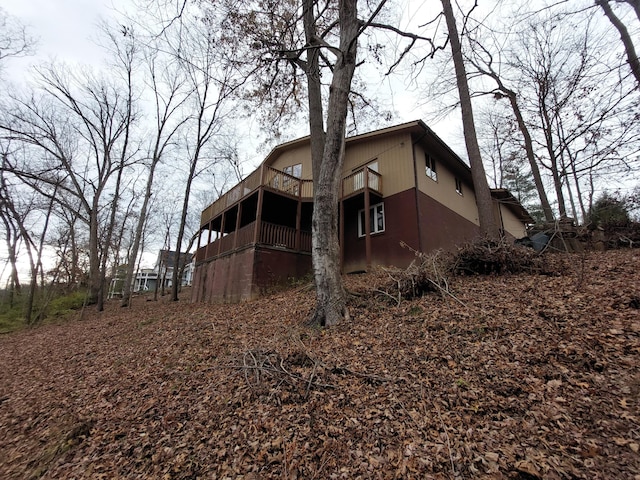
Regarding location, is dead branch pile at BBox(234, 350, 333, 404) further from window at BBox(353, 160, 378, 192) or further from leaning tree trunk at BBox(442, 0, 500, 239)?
window at BBox(353, 160, 378, 192)

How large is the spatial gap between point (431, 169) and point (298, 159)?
7342 millimetres

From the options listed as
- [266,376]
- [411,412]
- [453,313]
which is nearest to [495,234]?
[453,313]

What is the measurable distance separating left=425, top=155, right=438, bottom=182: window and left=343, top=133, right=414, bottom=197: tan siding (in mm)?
1276

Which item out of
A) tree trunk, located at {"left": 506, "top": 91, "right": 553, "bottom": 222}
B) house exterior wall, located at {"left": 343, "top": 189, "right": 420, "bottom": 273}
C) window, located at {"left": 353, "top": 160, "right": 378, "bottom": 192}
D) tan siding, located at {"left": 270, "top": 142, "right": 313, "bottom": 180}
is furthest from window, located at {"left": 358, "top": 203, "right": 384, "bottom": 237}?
tree trunk, located at {"left": 506, "top": 91, "right": 553, "bottom": 222}

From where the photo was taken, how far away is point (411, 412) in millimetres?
2715

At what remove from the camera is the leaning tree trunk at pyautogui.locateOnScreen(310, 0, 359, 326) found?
5387 millimetres

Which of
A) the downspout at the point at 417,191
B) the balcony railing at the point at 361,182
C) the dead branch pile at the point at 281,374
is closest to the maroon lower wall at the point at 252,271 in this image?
the balcony railing at the point at 361,182

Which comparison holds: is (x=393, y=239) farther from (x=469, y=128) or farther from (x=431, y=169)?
(x=469, y=128)

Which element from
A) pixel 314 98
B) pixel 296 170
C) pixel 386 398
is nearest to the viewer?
pixel 386 398

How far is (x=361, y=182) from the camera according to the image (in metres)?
12.2

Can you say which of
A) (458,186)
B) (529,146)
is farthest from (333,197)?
(458,186)

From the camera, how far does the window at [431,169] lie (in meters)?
12.5

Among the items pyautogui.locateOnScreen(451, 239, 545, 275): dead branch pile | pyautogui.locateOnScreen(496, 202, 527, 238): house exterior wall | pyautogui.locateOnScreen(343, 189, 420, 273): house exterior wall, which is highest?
pyautogui.locateOnScreen(496, 202, 527, 238): house exterior wall

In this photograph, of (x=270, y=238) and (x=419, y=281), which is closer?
(x=419, y=281)
